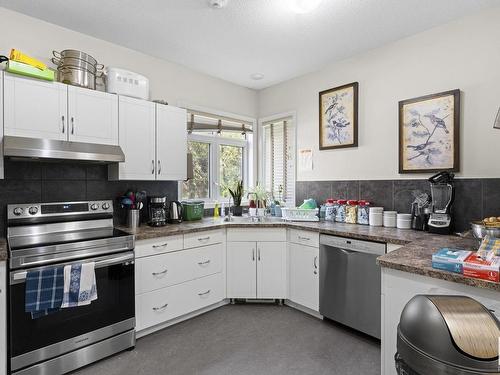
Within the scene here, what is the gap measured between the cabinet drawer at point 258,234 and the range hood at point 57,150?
1.30 meters

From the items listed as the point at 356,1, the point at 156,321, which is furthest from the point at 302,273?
the point at 356,1

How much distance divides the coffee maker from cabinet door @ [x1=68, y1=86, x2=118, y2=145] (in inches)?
105

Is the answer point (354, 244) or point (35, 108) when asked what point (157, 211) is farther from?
point (354, 244)

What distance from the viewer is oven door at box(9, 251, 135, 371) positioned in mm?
1645

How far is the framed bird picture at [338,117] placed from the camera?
2.92m

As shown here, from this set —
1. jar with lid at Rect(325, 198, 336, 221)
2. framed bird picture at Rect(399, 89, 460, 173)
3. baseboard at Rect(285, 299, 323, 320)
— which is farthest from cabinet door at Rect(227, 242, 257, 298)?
framed bird picture at Rect(399, 89, 460, 173)

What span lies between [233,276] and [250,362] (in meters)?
0.97

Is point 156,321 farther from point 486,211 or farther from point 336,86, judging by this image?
point 336,86

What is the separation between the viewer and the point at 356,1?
2.01m

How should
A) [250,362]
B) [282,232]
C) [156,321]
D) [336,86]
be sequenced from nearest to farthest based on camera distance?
[250,362], [156,321], [282,232], [336,86]

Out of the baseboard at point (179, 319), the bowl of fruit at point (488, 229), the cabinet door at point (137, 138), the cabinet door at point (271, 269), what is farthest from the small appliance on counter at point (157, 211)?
the bowl of fruit at point (488, 229)

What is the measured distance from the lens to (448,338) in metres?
0.68

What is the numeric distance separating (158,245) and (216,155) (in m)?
1.62

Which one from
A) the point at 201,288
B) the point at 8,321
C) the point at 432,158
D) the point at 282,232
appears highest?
the point at 432,158
